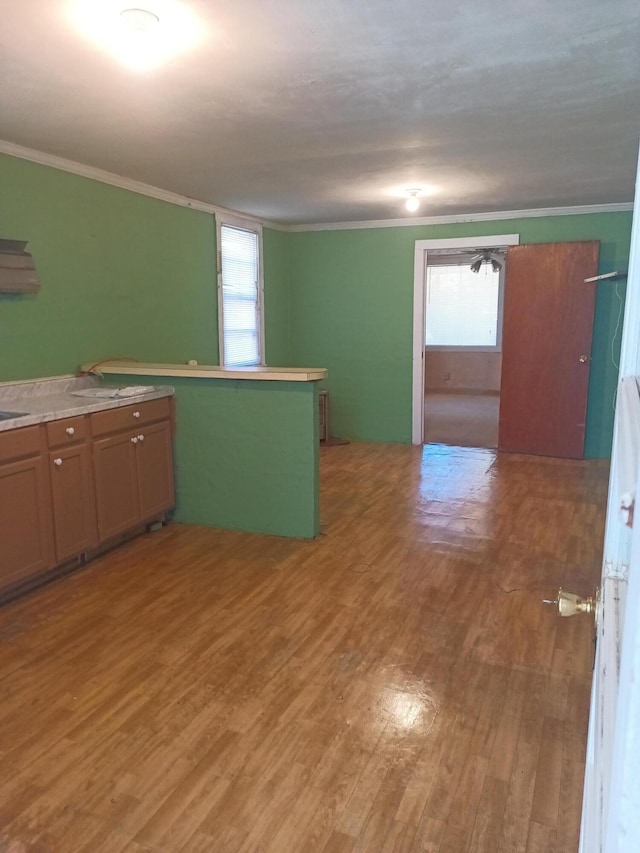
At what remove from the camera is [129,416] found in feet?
11.6

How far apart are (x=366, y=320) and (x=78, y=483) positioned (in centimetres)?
391

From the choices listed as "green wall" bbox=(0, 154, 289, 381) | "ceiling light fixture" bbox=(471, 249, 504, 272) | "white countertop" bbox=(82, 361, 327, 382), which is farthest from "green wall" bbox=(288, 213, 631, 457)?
"ceiling light fixture" bbox=(471, 249, 504, 272)

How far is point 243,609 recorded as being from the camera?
2.84m

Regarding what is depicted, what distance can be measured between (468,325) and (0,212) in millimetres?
7930

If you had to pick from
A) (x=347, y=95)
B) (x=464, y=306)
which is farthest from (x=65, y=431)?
(x=464, y=306)

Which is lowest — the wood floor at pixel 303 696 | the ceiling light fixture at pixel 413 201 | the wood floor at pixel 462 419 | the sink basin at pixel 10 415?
the wood floor at pixel 303 696

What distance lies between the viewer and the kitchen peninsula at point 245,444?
11.9 ft

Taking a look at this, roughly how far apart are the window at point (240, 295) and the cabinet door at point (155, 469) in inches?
71.4

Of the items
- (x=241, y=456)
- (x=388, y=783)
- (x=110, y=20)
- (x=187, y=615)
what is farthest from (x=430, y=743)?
(x=110, y=20)

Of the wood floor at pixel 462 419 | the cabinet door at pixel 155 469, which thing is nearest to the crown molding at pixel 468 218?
the wood floor at pixel 462 419

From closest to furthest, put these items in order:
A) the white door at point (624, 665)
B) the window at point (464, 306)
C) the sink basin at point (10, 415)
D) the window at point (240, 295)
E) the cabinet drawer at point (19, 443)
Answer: the white door at point (624, 665), the cabinet drawer at point (19, 443), the sink basin at point (10, 415), the window at point (240, 295), the window at point (464, 306)

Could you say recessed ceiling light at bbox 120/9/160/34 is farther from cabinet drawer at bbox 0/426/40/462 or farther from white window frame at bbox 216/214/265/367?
white window frame at bbox 216/214/265/367

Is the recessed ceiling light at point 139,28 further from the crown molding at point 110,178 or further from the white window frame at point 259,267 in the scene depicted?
the white window frame at point 259,267

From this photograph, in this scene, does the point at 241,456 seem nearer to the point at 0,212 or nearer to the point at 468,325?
the point at 0,212
